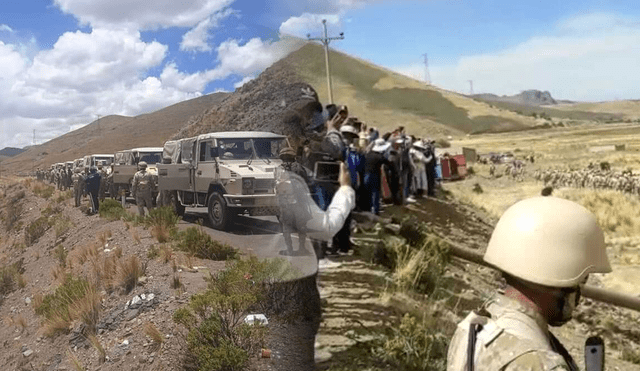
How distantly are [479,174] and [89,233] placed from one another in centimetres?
3243

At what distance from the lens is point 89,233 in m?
4.10

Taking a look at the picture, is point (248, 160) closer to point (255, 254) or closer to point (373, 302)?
point (255, 254)

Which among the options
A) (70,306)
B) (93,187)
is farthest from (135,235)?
(70,306)

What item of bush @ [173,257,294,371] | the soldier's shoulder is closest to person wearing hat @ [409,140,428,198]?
bush @ [173,257,294,371]

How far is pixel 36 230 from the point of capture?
4.36 metres

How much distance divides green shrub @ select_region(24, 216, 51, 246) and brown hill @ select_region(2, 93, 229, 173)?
41 cm

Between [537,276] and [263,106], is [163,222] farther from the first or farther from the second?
[537,276]

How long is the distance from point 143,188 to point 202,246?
1.72 feet

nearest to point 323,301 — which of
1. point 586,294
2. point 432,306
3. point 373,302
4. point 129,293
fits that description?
point 373,302

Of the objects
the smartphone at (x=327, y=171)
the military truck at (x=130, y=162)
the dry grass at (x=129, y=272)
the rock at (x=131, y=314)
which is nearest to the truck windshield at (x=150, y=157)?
the military truck at (x=130, y=162)

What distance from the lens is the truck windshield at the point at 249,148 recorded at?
13.8 feet

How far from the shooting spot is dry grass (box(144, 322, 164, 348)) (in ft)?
11.8

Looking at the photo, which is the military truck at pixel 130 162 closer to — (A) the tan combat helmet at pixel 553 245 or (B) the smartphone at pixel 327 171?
(B) the smartphone at pixel 327 171

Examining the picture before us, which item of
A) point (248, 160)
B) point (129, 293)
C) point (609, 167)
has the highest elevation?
point (248, 160)
